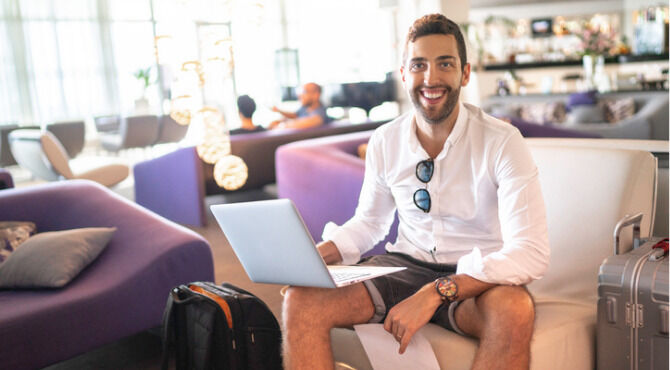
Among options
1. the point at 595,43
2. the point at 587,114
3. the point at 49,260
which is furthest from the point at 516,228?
the point at 595,43

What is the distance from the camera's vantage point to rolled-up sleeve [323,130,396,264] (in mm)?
2104

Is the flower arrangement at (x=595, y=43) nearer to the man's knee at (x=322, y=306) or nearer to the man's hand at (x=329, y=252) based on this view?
the man's hand at (x=329, y=252)

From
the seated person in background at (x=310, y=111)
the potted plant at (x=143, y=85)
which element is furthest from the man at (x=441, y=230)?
the potted plant at (x=143, y=85)

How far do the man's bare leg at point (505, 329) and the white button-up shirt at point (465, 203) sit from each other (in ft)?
0.17

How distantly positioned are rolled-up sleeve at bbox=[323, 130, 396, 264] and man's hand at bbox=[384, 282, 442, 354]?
43cm

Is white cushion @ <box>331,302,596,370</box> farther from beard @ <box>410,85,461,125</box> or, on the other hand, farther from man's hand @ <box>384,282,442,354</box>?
beard @ <box>410,85,461,125</box>

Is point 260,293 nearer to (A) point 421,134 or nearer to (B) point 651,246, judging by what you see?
(A) point 421,134

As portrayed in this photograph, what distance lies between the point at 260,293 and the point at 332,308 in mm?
1898

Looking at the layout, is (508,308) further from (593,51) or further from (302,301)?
(593,51)

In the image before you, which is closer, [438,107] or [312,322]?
[312,322]

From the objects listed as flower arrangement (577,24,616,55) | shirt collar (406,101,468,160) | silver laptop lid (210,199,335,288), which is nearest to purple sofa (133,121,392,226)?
shirt collar (406,101,468,160)

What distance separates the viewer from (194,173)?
5.48 m

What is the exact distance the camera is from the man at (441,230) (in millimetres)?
1656

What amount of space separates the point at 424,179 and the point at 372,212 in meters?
0.25
